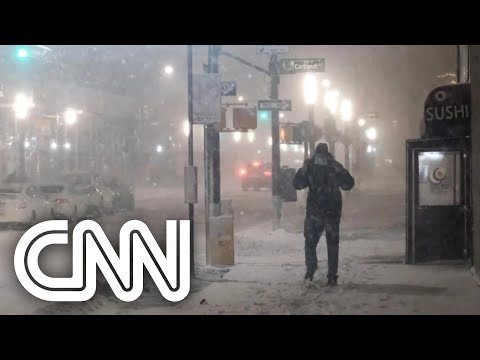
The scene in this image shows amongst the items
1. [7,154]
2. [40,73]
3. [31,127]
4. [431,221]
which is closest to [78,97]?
[40,73]

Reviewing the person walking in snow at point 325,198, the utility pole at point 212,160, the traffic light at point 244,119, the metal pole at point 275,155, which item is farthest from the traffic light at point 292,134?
the person walking in snow at point 325,198

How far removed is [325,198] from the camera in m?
9.05

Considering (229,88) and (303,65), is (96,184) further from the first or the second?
(229,88)

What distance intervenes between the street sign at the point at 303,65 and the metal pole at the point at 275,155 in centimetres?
64

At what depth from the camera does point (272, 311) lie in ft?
25.7

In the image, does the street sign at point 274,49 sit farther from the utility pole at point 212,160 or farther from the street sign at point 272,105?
the utility pole at point 212,160

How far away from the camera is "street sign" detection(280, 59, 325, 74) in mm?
16531

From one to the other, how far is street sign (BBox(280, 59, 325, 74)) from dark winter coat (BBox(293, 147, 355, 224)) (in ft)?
25.4

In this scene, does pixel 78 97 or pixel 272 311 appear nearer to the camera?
pixel 272 311

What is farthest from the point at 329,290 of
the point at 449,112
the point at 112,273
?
the point at 449,112

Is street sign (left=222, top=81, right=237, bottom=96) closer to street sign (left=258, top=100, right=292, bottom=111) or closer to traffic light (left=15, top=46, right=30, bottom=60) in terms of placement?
street sign (left=258, top=100, right=292, bottom=111)

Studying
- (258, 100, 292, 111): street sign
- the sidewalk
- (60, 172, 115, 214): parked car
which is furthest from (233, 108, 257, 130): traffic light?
(60, 172, 115, 214): parked car
